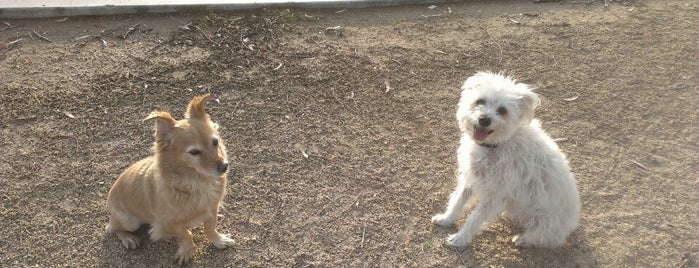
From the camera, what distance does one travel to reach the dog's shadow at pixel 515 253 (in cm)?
411

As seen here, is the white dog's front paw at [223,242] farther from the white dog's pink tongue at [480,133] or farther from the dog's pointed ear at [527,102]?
the dog's pointed ear at [527,102]

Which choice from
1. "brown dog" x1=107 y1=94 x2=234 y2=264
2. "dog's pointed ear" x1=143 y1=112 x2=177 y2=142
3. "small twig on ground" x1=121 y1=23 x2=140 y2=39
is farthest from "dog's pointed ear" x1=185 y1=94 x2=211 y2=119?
"small twig on ground" x1=121 y1=23 x2=140 y2=39

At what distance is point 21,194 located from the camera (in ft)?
14.3

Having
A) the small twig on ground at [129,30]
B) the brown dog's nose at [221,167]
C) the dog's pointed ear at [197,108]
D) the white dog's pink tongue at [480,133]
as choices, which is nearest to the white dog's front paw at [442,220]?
the white dog's pink tongue at [480,133]

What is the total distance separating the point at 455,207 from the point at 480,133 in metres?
0.86

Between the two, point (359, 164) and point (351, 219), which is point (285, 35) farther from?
point (351, 219)

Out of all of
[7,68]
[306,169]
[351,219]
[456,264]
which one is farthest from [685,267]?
[7,68]

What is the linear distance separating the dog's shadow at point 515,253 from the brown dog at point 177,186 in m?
2.01

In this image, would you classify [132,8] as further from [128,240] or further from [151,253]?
[151,253]

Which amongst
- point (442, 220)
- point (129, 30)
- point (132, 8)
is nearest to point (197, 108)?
point (442, 220)

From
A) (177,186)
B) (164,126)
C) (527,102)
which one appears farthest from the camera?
(527,102)

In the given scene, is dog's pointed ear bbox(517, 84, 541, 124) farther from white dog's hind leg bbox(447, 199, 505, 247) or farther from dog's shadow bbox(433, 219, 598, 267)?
dog's shadow bbox(433, 219, 598, 267)

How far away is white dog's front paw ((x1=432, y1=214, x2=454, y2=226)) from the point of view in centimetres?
440

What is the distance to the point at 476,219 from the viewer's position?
409 cm
